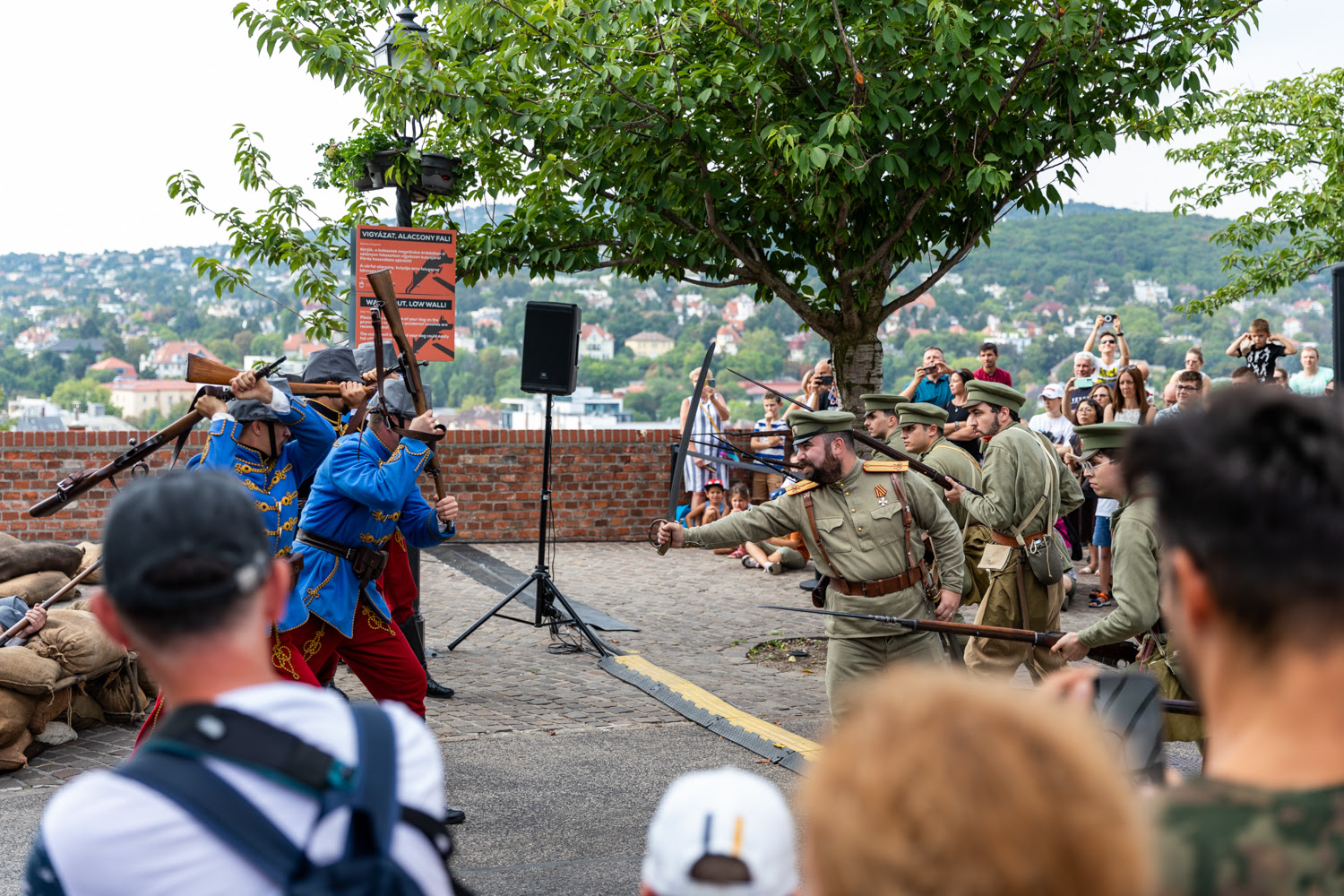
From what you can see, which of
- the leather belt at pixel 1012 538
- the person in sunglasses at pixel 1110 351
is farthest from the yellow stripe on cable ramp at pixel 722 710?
the person in sunglasses at pixel 1110 351

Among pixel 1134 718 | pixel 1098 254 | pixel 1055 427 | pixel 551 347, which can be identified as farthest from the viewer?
pixel 1098 254

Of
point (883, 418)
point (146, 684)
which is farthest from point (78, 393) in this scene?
point (883, 418)

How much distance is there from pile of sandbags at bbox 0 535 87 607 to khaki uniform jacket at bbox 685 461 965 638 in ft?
16.7

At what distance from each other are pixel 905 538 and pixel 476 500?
10.2 m

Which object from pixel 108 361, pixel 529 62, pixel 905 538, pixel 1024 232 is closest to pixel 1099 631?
pixel 905 538

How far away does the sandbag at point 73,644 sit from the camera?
627 cm

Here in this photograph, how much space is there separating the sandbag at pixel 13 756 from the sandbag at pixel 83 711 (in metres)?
0.60

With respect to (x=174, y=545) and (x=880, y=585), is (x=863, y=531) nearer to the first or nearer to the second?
(x=880, y=585)

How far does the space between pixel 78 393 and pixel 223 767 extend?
44.1 meters

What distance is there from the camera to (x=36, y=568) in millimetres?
8367

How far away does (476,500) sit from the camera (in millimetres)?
15133

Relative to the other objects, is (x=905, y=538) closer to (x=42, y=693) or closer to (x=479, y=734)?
(x=479, y=734)

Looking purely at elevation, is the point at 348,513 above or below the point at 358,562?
above

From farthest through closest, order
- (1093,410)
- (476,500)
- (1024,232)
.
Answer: (1024,232), (476,500), (1093,410)
